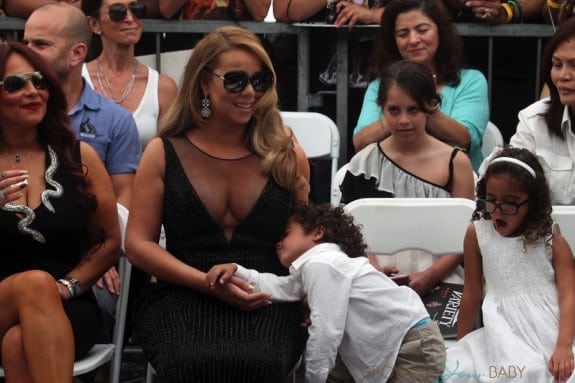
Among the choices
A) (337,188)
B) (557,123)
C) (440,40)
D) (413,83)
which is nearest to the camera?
(557,123)

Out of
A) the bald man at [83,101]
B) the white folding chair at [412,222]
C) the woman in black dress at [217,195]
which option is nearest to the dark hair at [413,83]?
the white folding chair at [412,222]

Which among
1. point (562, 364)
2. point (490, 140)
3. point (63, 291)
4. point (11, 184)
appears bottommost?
point (562, 364)

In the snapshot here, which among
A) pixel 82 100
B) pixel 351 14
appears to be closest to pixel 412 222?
pixel 82 100

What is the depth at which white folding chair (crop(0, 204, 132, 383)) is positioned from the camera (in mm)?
4297

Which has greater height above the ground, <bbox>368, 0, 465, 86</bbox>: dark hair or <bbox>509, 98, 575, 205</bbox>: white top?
<bbox>368, 0, 465, 86</bbox>: dark hair

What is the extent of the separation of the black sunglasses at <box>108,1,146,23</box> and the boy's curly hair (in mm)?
2012

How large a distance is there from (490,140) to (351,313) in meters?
2.06

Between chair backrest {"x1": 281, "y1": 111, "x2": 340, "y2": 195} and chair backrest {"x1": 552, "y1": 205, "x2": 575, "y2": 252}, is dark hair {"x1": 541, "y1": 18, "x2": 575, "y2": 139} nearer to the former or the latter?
chair backrest {"x1": 552, "y1": 205, "x2": 575, "y2": 252}

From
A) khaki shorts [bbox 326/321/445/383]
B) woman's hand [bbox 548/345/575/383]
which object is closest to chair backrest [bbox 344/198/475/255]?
khaki shorts [bbox 326/321/445/383]

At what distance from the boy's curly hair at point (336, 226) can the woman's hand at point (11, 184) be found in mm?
979

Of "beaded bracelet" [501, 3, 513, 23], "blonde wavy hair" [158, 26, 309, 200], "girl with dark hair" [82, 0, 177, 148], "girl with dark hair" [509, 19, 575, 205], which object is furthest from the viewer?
"beaded bracelet" [501, 3, 513, 23]

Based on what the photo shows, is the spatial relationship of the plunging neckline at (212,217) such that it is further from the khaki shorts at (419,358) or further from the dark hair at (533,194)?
the dark hair at (533,194)

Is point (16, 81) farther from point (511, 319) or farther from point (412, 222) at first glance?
point (511, 319)

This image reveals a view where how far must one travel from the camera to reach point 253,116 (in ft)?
15.0
